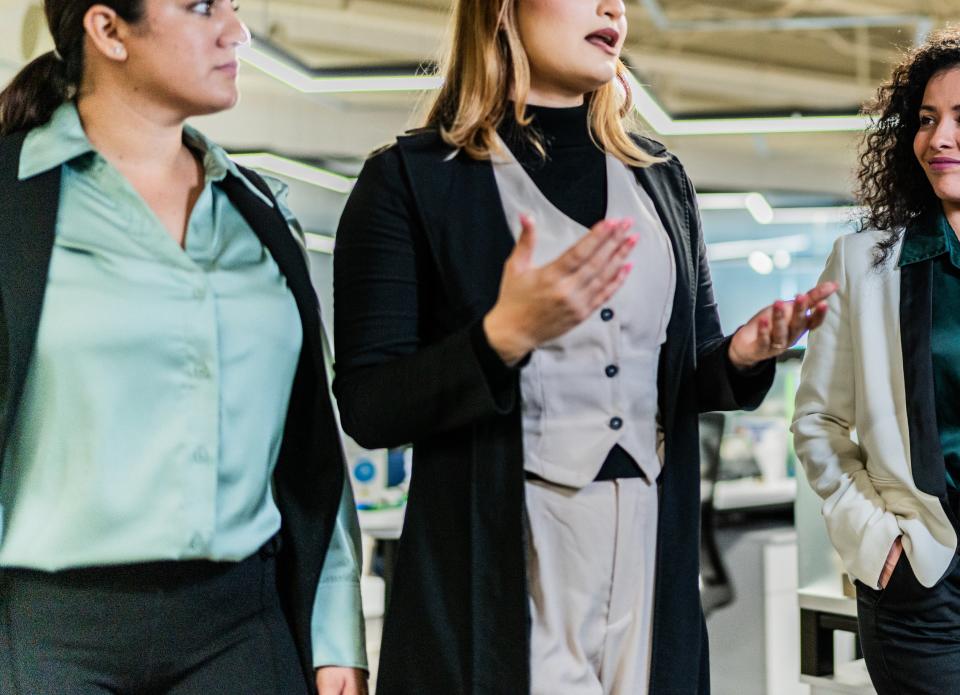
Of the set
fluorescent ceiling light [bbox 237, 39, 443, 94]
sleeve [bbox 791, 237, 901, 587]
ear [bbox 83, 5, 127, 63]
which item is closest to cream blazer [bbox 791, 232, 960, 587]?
sleeve [bbox 791, 237, 901, 587]

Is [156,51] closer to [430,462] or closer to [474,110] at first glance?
[474,110]

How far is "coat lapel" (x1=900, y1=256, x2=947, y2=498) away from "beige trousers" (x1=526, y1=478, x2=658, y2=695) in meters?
0.83

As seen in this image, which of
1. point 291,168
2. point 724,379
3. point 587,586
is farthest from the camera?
point 291,168

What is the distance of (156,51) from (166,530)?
655 millimetres

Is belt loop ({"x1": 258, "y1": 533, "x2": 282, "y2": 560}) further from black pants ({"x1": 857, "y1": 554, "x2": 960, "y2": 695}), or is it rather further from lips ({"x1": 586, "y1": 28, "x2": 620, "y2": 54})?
black pants ({"x1": 857, "y1": 554, "x2": 960, "y2": 695})

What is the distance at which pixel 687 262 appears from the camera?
59.1 inches

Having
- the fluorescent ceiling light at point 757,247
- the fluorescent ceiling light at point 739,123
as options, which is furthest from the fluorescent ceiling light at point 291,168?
the fluorescent ceiling light at point 757,247

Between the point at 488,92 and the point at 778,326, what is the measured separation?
1.69ft

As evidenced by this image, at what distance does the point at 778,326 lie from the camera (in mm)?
1372

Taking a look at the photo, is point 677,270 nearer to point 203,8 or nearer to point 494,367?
point 494,367

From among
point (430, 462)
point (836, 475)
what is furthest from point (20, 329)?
point (836, 475)

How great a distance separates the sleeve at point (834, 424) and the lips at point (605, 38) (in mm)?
907

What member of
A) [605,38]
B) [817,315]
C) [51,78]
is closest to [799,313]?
[817,315]

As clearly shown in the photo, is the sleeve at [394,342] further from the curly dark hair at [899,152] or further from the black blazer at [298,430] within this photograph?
the curly dark hair at [899,152]
